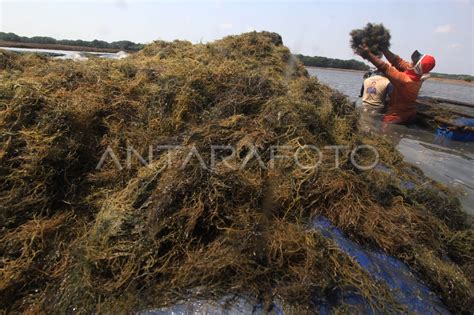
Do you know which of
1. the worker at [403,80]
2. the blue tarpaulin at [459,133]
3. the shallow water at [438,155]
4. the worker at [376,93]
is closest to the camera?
the shallow water at [438,155]

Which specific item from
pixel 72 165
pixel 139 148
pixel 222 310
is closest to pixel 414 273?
pixel 222 310

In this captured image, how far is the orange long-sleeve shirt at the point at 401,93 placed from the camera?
39.4ft

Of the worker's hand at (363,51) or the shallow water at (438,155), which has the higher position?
the worker's hand at (363,51)

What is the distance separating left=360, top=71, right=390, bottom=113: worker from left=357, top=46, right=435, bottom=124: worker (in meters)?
0.70

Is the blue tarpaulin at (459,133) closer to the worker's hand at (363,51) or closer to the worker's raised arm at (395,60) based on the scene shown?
the worker's raised arm at (395,60)

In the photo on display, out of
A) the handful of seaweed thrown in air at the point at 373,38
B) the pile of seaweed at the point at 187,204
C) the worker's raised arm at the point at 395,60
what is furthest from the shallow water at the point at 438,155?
the pile of seaweed at the point at 187,204

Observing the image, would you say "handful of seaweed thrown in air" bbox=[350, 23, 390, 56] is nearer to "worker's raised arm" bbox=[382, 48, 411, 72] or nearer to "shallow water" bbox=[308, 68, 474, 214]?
"worker's raised arm" bbox=[382, 48, 411, 72]

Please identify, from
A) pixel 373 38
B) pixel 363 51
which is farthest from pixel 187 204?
pixel 373 38

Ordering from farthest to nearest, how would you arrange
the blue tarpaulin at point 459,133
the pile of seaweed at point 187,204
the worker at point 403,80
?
the worker at point 403,80, the blue tarpaulin at point 459,133, the pile of seaweed at point 187,204

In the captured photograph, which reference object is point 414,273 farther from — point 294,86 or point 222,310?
point 294,86

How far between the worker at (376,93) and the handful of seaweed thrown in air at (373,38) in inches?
43.4

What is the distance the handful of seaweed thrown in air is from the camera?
12797 mm

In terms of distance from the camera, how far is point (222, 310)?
6.89 ft

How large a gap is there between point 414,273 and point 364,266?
1.49 feet
